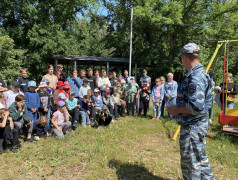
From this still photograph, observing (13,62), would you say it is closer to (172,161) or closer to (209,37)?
(172,161)

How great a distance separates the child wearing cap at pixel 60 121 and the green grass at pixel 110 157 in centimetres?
27

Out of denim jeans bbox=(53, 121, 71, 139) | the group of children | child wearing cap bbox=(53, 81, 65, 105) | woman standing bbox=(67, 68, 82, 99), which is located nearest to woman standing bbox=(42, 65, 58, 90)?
the group of children

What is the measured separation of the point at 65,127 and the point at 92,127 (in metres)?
1.10

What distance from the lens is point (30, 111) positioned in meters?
5.30

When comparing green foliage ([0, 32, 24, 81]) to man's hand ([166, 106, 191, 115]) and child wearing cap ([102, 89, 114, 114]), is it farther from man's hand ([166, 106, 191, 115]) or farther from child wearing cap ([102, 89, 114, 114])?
man's hand ([166, 106, 191, 115])

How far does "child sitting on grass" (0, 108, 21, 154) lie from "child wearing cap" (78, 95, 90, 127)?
2189 millimetres

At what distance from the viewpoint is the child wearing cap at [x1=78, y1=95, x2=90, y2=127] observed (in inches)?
249

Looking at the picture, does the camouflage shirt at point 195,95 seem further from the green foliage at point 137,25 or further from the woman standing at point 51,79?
the green foliage at point 137,25

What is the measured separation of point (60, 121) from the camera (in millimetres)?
5367

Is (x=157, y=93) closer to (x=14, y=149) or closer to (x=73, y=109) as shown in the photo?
(x=73, y=109)

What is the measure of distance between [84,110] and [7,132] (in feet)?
8.36

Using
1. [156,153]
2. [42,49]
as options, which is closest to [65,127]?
[156,153]

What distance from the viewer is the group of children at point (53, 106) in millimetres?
4691

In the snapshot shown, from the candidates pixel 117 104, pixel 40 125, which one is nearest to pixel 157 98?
pixel 117 104
